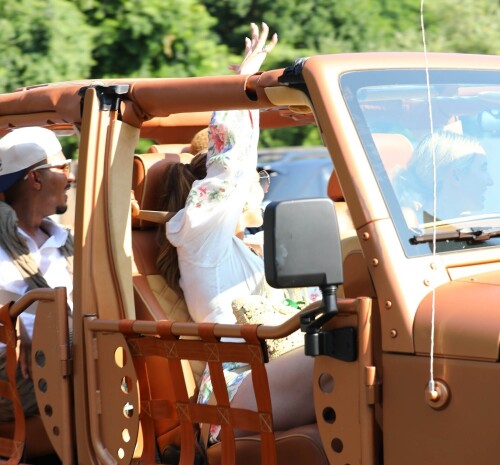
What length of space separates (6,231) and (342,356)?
1.85 metres

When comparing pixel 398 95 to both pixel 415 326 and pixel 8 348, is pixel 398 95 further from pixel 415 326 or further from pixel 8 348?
pixel 8 348

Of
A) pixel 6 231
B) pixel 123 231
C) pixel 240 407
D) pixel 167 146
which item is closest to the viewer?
pixel 240 407

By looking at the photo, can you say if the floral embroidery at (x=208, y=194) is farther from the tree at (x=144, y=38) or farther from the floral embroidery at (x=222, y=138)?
the tree at (x=144, y=38)

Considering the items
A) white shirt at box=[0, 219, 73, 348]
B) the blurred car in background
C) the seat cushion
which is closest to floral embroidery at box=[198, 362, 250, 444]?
the seat cushion

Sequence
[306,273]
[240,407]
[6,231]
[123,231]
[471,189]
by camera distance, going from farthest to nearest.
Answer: [6,231] → [123,231] → [240,407] → [471,189] → [306,273]

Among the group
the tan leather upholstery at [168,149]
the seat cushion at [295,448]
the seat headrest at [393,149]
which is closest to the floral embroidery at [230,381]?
the seat cushion at [295,448]

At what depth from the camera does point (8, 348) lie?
3.67 metres

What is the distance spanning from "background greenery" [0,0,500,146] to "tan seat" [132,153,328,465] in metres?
9.30

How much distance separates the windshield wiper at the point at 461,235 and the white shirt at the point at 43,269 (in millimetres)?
1633

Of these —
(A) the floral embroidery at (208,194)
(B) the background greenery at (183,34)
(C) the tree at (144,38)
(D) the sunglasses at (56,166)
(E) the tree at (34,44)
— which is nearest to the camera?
(A) the floral embroidery at (208,194)

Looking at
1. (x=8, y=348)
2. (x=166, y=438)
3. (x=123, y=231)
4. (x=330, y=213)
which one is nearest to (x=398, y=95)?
(x=330, y=213)

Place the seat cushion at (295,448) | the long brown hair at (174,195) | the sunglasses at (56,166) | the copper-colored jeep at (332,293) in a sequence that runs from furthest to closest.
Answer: the sunglasses at (56,166) → the long brown hair at (174,195) → the seat cushion at (295,448) → the copper-colored jeep at (332,293)

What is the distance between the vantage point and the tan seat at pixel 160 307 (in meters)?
3.01

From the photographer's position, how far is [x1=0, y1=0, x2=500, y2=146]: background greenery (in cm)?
1366
